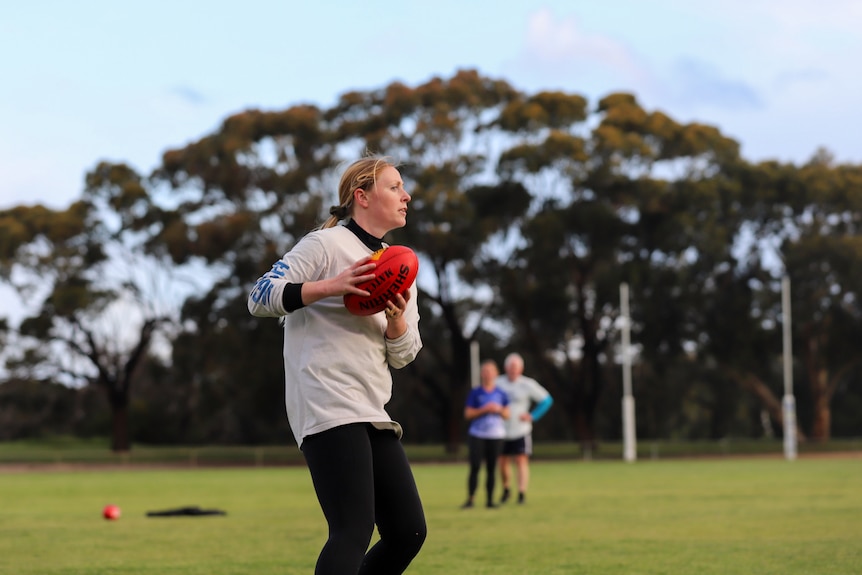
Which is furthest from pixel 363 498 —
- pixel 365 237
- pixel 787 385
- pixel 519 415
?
pixel 787 385

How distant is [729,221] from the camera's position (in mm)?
50094

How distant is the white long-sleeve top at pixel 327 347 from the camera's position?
4.89 meters

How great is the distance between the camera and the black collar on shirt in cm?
525

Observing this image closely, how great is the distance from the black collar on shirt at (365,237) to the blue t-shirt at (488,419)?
38.1 feet

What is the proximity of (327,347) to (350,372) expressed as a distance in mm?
137

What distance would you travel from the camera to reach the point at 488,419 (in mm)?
16797

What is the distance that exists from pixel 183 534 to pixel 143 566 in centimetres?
329

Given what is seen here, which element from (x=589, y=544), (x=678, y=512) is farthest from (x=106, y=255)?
(x=589, y=544)

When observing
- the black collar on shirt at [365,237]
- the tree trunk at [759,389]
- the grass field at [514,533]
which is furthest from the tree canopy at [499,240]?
the black collar on shirt at [365,237]

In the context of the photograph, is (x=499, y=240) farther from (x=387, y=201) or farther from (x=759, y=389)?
(x=387, y=201)

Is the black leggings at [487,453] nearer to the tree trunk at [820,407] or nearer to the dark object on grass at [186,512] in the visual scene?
the dark object on grass at [186,512]

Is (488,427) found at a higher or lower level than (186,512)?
higher

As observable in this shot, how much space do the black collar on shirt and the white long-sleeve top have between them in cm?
12

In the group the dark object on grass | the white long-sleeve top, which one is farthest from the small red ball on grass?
the white long-sleeve top
